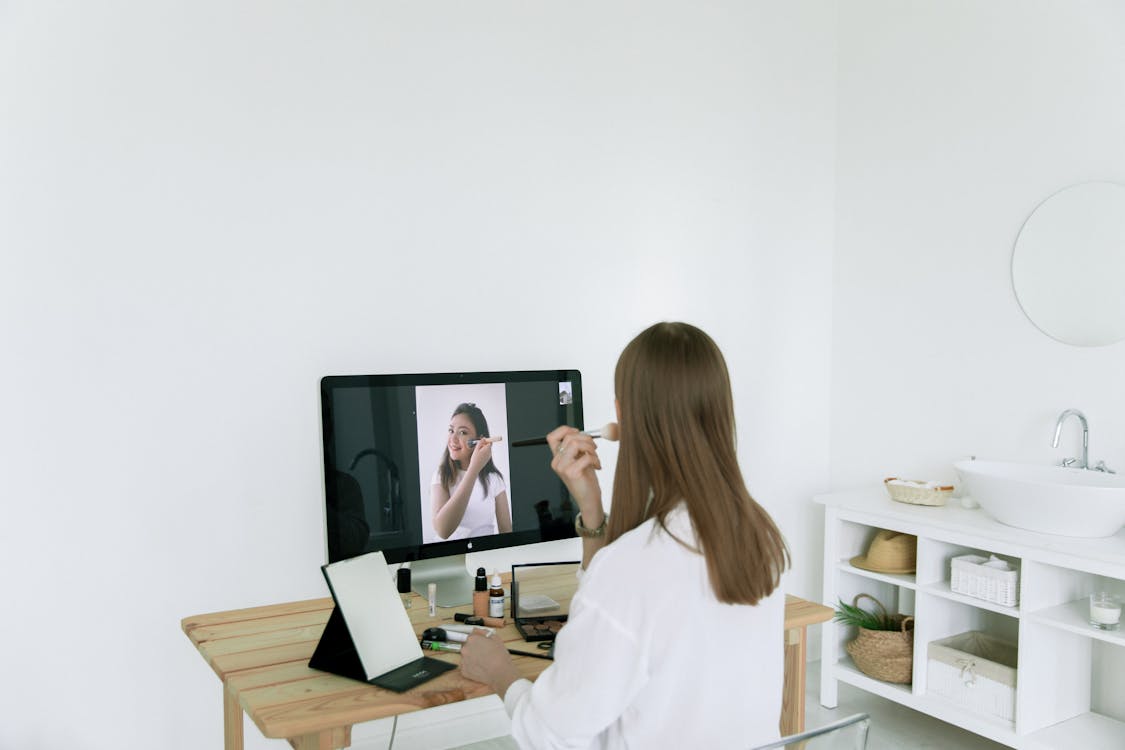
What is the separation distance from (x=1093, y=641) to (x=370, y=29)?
114 inches

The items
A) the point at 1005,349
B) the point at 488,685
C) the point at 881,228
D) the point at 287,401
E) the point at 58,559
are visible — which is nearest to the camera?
the point at 488,685

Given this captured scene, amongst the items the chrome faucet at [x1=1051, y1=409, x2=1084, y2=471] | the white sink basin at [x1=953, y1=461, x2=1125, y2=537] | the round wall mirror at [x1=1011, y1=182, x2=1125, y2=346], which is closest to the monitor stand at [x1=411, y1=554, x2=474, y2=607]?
the white sink basin at [x1=953, y1=461, x2=1125, y2=537]

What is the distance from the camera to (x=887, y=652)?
9.91ft

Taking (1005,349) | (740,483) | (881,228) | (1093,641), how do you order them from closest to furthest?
1. (740,483)
2. (1093,641)
3. (1005,349)
4. (881,228)

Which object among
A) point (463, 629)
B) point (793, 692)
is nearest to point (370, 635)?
point (463, 629)

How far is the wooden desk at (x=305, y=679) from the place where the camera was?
59.6 inches

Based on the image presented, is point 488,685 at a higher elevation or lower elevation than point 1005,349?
lower

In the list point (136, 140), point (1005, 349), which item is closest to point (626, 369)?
point (136, 140)

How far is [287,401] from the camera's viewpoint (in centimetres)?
254

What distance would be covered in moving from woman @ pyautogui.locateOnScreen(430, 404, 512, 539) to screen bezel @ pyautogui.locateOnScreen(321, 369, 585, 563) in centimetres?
3

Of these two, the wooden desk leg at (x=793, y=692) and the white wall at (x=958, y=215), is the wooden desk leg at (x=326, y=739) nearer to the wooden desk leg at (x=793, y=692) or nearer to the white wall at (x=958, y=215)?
Answer: the wooden desk leg at (x=793, y=692)

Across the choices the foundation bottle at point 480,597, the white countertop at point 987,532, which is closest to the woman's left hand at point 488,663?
the foundation bottle at point 480,597

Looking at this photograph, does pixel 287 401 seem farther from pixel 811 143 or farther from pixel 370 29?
pixel 811 143

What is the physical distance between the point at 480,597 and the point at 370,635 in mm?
437
